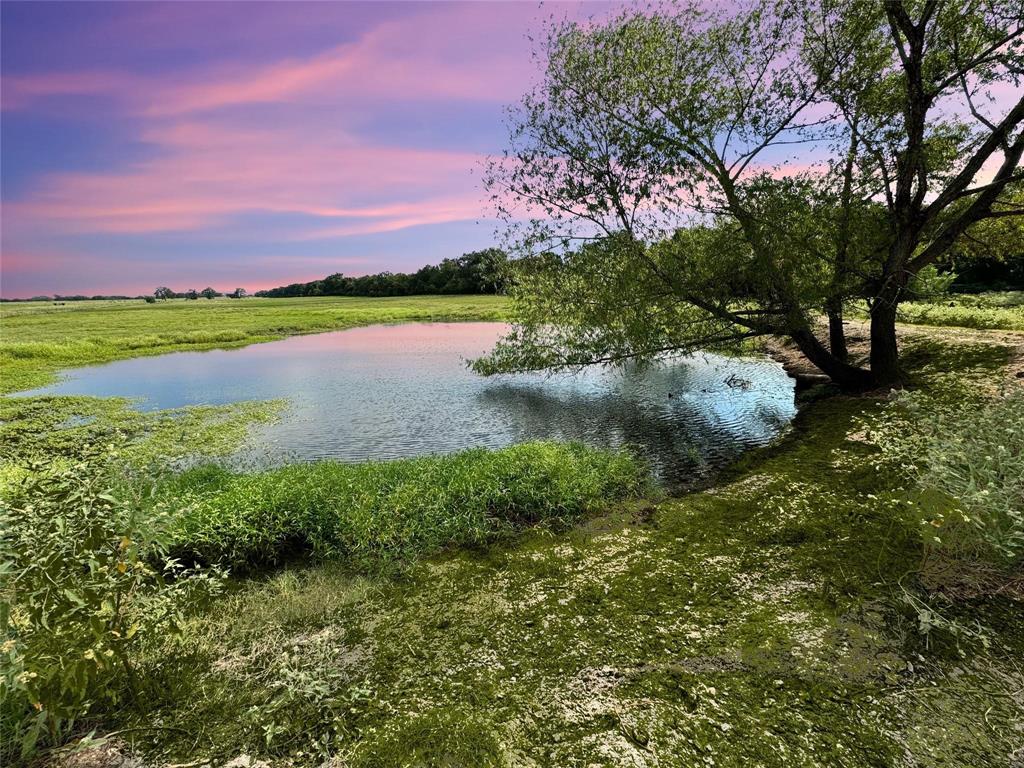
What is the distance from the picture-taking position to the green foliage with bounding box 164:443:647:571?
24.2ft

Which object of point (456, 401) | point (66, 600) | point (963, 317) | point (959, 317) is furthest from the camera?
point (959, 317)

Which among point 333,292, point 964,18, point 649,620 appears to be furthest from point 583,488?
point 333,292

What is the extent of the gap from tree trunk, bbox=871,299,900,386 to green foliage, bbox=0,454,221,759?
588 inches

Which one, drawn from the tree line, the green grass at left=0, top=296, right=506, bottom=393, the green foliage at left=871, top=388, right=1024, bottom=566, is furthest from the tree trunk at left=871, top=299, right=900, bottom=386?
the tree line

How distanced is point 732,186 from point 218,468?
13.7 m

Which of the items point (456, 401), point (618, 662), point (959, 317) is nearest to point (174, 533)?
point (618, 662)

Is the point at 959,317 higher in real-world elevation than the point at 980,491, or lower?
higher

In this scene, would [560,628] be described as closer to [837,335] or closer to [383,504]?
[383,504]

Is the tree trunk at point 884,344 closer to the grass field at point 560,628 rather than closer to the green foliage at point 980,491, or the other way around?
the grass field at point 560,628

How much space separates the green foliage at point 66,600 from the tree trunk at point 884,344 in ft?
49.0

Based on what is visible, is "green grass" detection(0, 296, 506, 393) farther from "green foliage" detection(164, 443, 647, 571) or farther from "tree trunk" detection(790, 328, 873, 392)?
"tree trunk" detection(790, 328, 873, 392)

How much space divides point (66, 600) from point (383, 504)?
4.45 metres

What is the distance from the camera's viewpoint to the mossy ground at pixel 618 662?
3.59 m

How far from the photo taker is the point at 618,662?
175 inches
